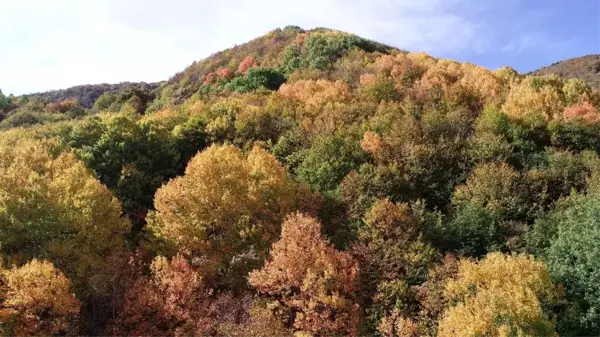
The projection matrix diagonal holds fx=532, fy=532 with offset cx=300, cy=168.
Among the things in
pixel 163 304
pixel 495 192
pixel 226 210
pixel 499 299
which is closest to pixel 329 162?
pixel 226 210

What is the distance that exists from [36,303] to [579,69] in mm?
154443

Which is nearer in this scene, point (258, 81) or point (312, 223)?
point (312, 223)

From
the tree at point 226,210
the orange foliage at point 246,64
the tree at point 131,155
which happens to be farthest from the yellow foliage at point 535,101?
the orange foliage at point 246,64

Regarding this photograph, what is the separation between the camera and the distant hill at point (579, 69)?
141 m

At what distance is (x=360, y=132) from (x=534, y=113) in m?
21.1

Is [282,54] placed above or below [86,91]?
above

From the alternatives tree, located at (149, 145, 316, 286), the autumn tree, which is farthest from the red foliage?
the autumn tree

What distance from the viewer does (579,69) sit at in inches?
5896

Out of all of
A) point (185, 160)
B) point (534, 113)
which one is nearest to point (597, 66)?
point (534, 113)

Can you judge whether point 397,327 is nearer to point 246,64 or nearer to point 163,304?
point 163,304

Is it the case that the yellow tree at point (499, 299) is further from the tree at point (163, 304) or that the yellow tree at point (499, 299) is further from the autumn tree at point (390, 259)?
the tree at point (163, 304)

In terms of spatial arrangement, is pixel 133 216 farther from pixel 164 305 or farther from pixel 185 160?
pixel 164 305

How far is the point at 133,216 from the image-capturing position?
52031mm

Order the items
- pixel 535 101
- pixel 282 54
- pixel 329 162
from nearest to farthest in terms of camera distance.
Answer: pixel 329 162
pixel 535 101
pixel 282 54
